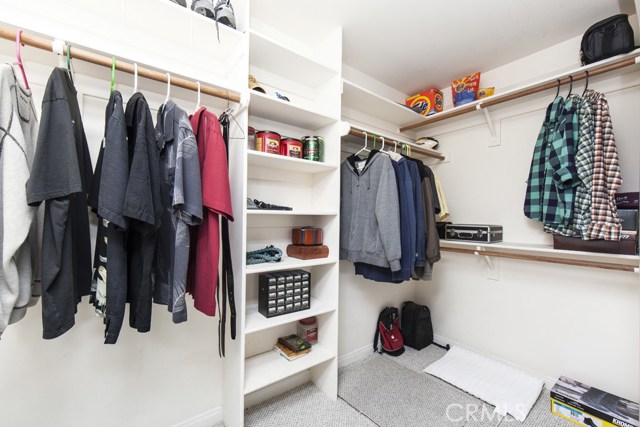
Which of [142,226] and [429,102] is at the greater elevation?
[429,102]

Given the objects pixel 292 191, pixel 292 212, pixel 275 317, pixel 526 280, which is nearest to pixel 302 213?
pixel 292 212

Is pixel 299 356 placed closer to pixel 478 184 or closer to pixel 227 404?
pixel 227 404

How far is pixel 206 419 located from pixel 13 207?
139 centimetres

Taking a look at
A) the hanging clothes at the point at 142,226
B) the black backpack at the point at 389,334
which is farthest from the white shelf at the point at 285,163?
the black backpack at the point at 389,334

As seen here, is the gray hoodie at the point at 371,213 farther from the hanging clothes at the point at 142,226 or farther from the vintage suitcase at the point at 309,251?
the hanging clothes at the point at 142,226

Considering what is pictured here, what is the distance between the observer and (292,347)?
163 cm

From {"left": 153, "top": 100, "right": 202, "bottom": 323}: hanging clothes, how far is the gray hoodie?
1001 mm

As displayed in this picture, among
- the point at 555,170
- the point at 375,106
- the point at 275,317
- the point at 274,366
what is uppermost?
the point at 375,106

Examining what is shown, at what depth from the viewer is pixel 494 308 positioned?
2.13 meters

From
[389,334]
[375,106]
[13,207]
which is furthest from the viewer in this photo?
[389,334]

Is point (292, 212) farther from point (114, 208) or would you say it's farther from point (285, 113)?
point (114, 208)

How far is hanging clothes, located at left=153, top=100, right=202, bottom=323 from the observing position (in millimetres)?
993

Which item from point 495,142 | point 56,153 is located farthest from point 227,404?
point 495,142

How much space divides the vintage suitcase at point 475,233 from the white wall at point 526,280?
0.20 m
